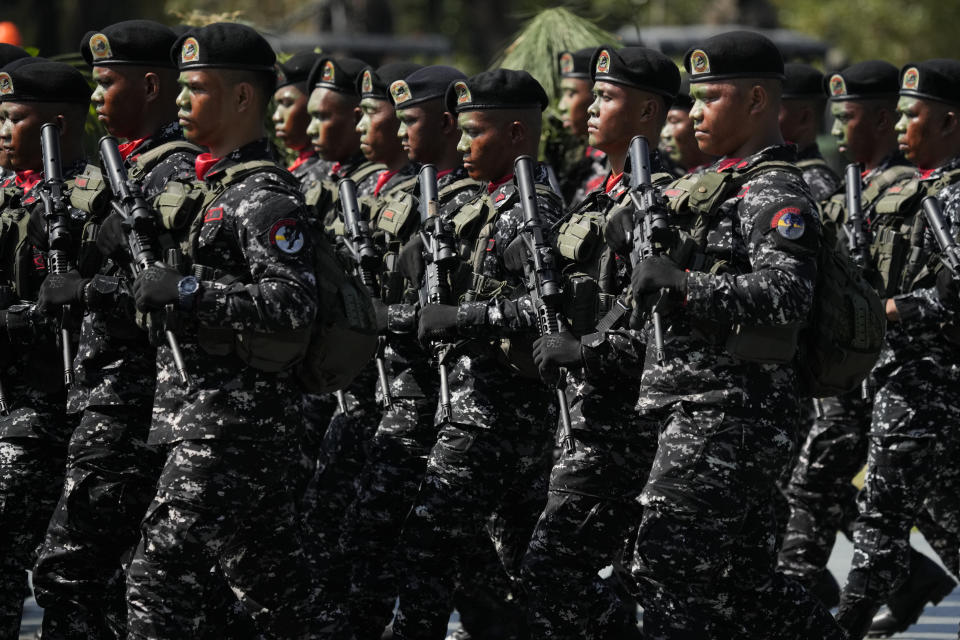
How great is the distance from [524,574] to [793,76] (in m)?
4.29

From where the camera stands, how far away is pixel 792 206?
5465 mm

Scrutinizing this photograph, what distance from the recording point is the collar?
693 centimetres

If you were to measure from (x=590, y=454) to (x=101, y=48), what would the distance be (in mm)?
2372

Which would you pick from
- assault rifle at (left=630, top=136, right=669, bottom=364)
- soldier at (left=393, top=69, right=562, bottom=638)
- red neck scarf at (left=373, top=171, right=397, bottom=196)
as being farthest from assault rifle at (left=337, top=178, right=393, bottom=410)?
assault rifle at (left=630, top=136, right=669, bottom=364)

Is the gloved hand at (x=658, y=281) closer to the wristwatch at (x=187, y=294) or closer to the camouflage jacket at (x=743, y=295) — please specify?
the camouflage jacket at (x=743, y=295)

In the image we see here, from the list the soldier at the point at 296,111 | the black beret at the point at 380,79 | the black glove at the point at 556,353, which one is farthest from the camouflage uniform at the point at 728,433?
the soldier at the point at 296,111

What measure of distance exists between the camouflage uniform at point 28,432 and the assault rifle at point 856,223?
3.53 meters

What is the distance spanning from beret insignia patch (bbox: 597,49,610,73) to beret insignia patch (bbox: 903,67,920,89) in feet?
6.21

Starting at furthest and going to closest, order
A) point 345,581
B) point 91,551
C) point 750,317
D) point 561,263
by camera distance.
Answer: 1. point 345,581
2. point 561,263
3. point 91,551
4. point 750,317

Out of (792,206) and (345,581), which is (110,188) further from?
(792,206)

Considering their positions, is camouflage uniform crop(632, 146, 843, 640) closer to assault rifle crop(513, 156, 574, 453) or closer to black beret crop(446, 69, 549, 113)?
assault rifle crop(513, 156, 574, 453)

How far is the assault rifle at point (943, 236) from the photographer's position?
7039 mm

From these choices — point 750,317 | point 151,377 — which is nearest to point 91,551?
point 151,377

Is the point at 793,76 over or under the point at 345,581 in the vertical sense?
over
